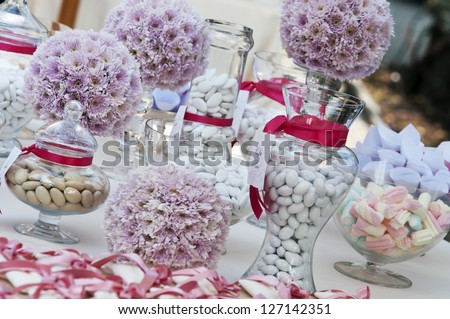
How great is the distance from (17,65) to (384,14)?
0.57 meters

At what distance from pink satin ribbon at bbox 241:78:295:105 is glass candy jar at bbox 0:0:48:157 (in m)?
0.35

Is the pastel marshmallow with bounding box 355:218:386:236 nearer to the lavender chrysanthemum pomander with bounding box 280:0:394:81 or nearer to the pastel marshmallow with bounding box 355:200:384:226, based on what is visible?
the pastel marshmallow with bounding box 355:200:384:226

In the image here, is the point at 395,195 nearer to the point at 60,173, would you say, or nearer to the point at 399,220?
the point at 399,220

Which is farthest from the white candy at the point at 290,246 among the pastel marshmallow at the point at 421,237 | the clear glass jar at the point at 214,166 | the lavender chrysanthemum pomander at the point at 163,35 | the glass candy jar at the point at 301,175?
the lavender chrysanthemum pomander at the point at 163,35

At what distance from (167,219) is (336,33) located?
0.46 m

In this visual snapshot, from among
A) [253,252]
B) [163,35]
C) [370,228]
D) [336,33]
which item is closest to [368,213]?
[370,228]

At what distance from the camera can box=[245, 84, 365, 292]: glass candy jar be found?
0.94 m

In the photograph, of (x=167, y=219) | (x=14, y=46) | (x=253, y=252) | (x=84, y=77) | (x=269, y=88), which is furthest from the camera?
(x=269, y=88)

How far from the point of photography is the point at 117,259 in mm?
890

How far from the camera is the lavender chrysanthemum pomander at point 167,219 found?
0.90m

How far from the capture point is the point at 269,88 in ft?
4.44

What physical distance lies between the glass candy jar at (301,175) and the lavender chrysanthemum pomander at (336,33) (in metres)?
0.25
